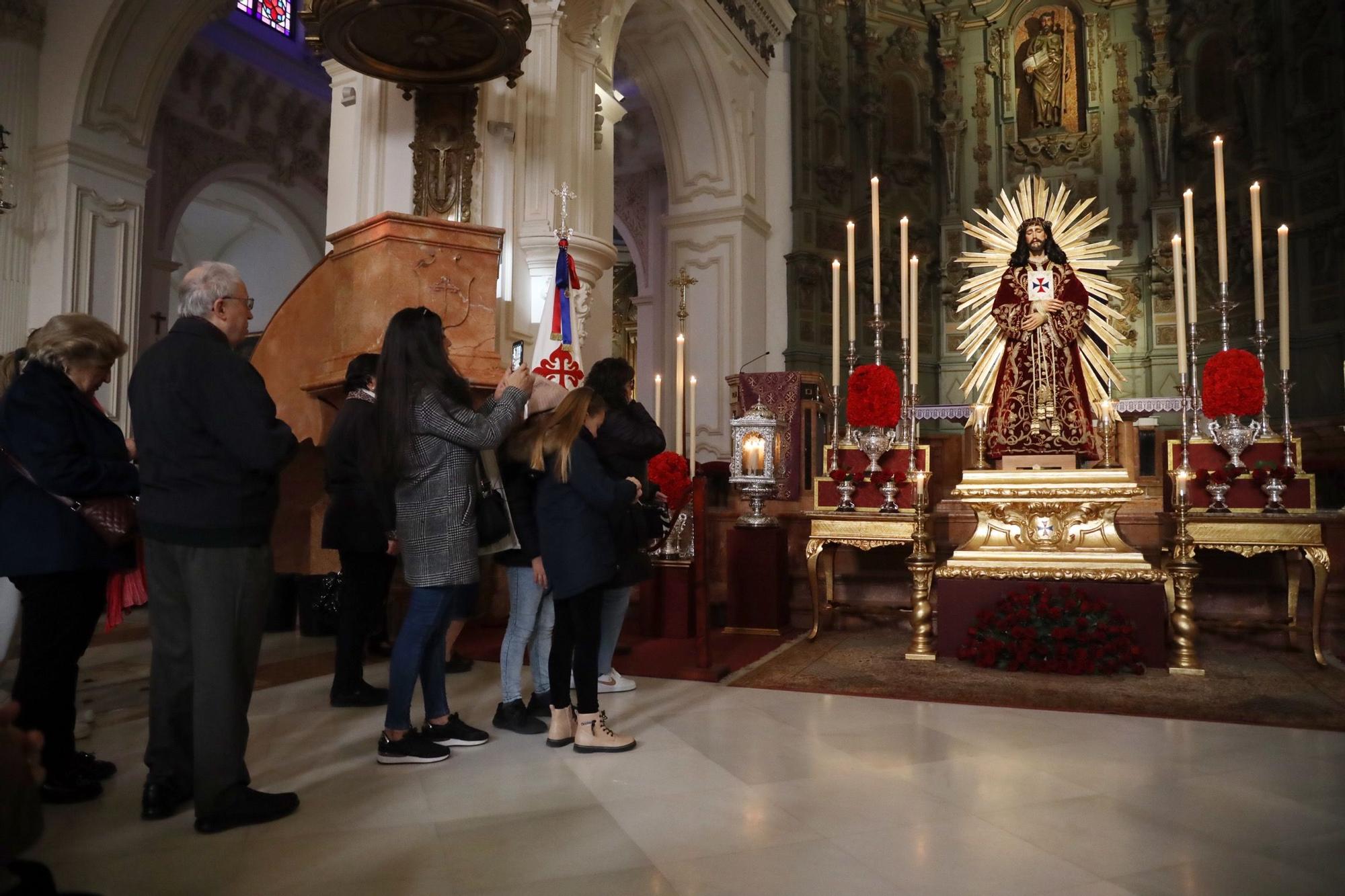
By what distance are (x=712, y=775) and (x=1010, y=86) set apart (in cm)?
1270

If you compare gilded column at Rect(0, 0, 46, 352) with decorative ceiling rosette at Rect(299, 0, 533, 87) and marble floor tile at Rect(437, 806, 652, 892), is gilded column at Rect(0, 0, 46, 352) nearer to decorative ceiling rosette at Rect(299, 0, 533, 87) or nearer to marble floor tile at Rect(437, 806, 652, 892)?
decorative ceiling rosette at Rect(299, 0, 533, 87)

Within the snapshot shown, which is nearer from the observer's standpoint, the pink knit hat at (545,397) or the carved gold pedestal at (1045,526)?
the pink knit hat at (545,397)

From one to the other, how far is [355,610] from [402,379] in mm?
1507

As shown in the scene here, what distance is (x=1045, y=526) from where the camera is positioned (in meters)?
5.33

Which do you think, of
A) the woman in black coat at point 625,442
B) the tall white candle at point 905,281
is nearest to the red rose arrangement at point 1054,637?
the tall white candle at point 905,281

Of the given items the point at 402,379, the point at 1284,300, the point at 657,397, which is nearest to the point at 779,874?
the point at 402,379

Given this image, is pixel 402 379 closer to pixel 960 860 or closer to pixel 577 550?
pixel 577 550

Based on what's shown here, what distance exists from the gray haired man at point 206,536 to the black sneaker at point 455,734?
0.71m

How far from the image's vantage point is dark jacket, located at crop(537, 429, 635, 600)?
3.32 m

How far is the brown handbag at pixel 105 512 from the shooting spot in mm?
2854

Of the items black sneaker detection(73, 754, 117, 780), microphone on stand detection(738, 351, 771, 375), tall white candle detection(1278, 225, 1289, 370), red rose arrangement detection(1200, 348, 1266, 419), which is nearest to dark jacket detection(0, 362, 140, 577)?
black sneaker detection(73, 754, 117, 780)

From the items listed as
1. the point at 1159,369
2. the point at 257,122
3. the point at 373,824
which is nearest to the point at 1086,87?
the point at 1159,369

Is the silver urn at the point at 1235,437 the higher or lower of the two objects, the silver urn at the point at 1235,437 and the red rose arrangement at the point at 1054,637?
the higher

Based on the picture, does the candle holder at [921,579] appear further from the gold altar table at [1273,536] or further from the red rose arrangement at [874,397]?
the gold altar table at [1273,536]
